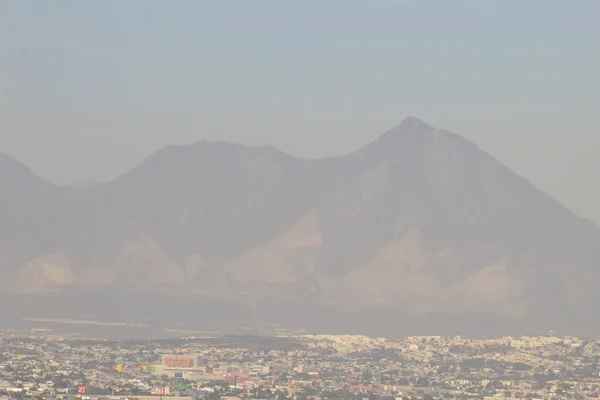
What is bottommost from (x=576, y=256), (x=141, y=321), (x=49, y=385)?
(x=49, y=385)

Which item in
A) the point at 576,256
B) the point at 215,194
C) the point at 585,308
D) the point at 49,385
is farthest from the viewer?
the point at 215,194

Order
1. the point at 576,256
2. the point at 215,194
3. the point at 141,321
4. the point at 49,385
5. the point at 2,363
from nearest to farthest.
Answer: the point at 49,385 → the point at 2,363 → the point at 141,321 → the point at 576,256 → the point at 215,194

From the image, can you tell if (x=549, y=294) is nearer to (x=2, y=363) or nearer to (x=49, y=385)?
(x=2, y=363)

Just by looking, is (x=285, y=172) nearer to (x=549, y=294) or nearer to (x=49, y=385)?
(x=549, y=294)

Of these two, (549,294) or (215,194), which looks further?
(215,194)

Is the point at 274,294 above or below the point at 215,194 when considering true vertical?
below

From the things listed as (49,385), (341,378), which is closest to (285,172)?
(341,378)

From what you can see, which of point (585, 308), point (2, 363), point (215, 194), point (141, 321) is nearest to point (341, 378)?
point (2, 363)
